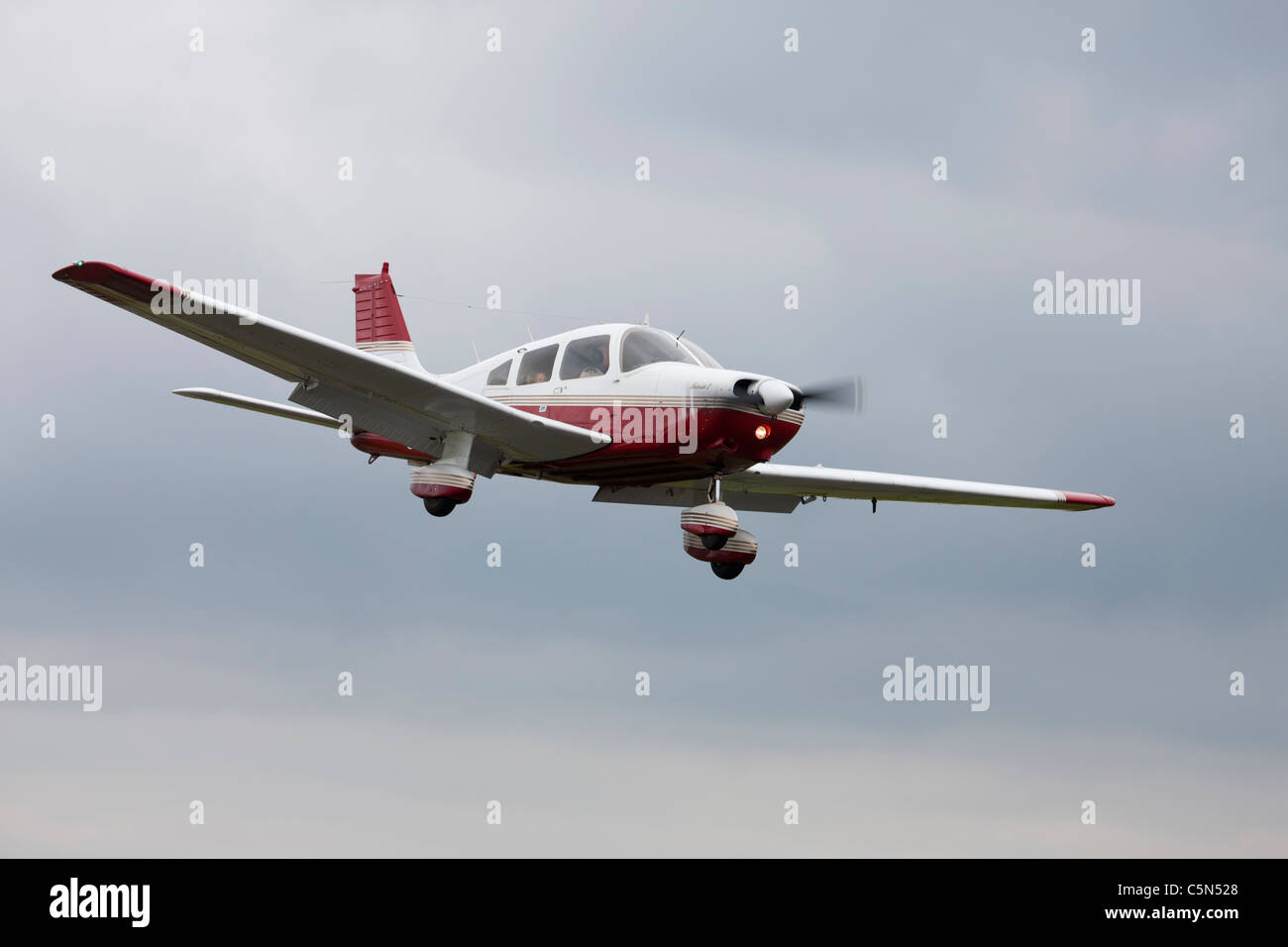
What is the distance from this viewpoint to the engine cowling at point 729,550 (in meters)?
23.9

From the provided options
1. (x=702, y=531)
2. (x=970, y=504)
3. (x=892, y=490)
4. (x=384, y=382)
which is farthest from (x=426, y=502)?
(x=970, y=504)

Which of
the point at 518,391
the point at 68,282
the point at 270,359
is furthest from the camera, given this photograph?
the point at 518,391

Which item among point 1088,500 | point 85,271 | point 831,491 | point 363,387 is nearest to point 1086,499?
point 1088,500

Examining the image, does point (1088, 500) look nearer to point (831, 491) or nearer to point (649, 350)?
point (831, 491)

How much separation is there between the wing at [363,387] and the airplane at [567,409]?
0.02 meters

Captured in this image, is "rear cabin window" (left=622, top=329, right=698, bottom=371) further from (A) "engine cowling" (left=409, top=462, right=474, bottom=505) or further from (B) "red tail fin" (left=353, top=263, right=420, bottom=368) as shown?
(B) "red tail fin" (left=353, top=263, right=420, bottom=368)

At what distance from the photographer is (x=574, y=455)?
22234 millimetres

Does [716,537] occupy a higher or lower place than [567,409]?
lower

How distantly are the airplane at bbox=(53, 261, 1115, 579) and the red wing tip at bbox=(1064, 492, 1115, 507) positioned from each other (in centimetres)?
683

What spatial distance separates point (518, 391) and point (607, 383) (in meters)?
1.65

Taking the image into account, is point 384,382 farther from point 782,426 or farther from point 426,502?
point 782,426

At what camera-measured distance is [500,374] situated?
2336 cm

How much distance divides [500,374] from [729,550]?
4.52 metres

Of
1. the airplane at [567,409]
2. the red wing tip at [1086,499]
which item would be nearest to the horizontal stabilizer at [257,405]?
the airplane at [567,409]
